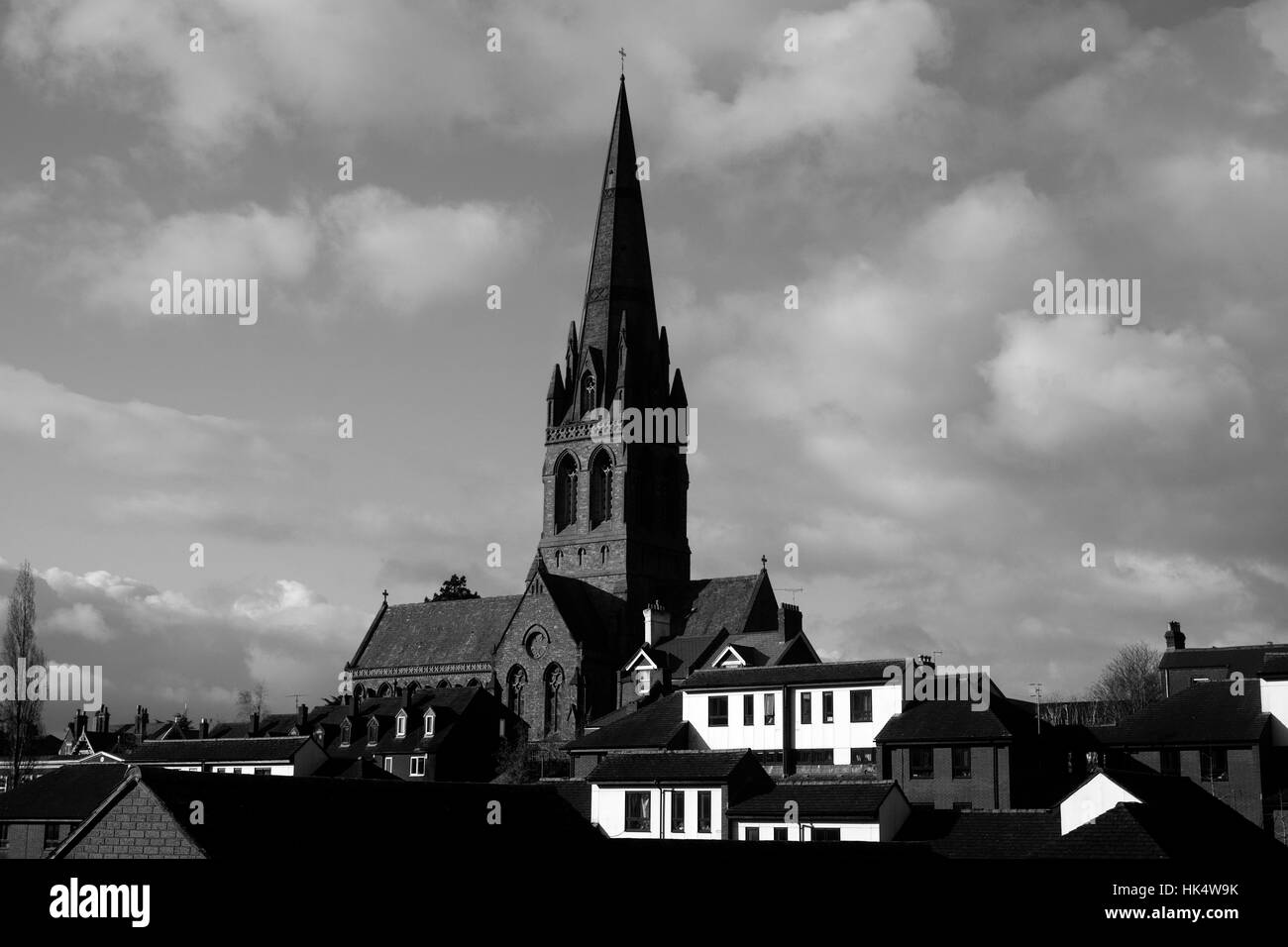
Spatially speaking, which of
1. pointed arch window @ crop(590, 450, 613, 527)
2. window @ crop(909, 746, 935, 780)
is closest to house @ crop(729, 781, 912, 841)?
window @ crop(909, 746, 935, 780)

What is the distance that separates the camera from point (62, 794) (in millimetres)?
55688

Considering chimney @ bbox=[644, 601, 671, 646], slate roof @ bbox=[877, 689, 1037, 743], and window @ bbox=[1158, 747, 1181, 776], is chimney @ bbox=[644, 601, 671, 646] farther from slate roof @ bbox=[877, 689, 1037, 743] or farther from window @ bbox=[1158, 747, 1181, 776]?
window @ bbox=[1158, 747, 1181, 776]

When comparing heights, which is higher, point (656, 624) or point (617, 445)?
point (617, 445)

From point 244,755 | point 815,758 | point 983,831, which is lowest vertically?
point 983,831

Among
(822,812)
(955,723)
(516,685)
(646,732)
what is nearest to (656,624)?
(516,685)

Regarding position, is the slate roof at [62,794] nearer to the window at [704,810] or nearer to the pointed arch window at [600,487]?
the window at [704,810]

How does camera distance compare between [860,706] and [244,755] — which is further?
[244,755]

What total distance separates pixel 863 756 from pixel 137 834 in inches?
1262

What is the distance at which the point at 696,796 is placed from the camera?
4909 cm

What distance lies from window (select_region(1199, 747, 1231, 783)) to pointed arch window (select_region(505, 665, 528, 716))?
55401mm

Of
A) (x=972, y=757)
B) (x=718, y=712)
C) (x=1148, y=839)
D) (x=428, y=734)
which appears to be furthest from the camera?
(x=428, y=734)

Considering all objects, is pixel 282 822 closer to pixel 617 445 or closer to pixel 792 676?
pixel 792 676
